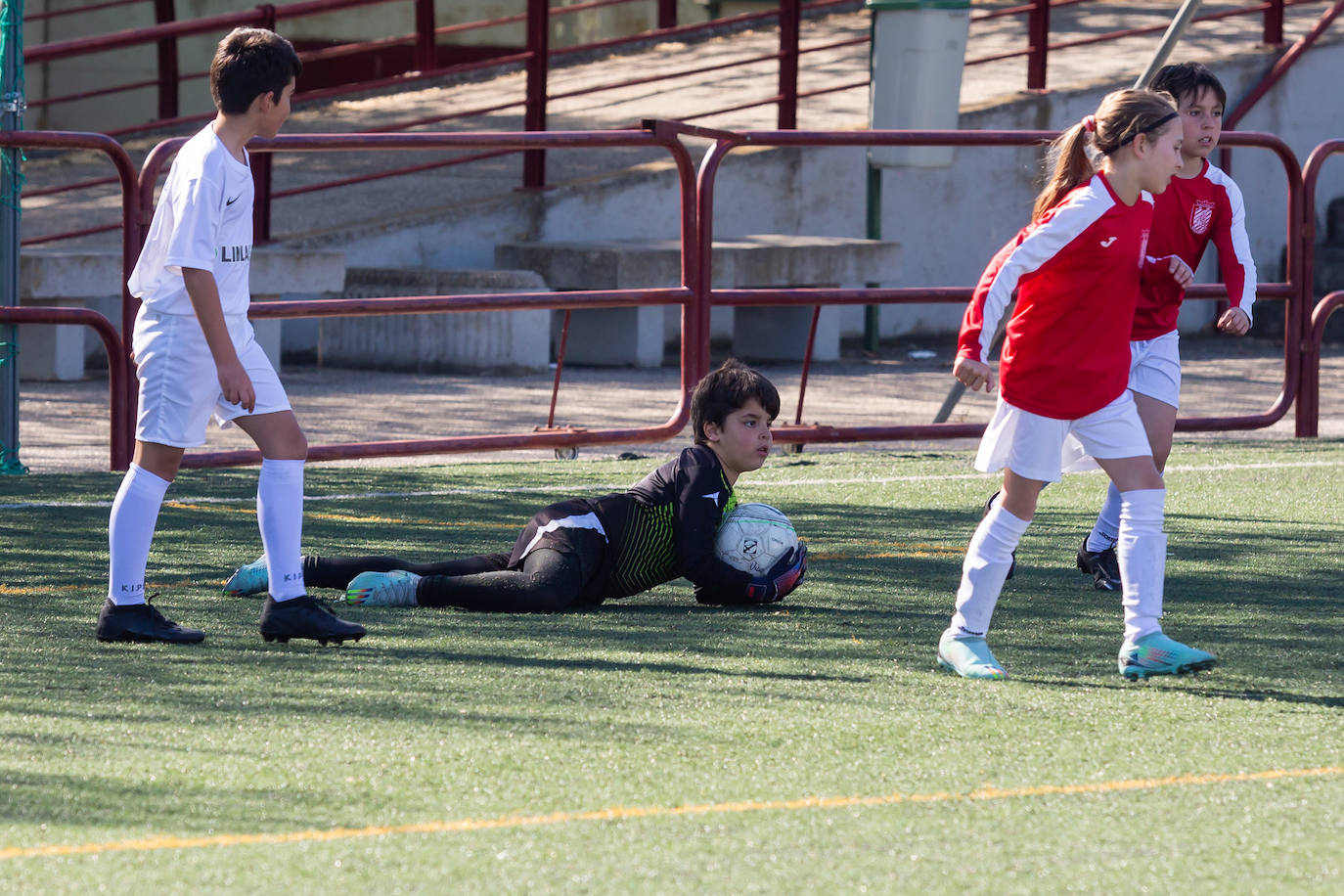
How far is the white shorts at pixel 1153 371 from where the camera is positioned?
18.5 feet

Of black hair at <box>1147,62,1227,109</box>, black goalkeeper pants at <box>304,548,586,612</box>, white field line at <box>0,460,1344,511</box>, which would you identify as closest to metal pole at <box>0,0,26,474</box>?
white field line at <box>0,460,1344,511</box>

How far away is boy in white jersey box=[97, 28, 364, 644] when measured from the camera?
4.64 metres

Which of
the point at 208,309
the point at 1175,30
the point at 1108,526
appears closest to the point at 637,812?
the point at 208,309

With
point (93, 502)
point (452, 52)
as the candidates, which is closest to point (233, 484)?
point (93, 502)

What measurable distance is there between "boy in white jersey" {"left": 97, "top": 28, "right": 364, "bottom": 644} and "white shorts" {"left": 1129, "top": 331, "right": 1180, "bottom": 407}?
7.36 ft

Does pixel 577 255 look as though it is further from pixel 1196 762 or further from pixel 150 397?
pixel 1196 762

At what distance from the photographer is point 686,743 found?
3.89 m

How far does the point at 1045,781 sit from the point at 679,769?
0.64m

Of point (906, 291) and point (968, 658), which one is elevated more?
point (906, 291)

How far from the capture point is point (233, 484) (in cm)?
800

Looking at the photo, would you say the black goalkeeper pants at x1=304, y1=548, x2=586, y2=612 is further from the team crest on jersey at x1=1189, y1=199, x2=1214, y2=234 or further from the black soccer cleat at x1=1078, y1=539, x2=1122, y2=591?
the team crest on jersey at x1=1189, y1=199, x2=1214, y2=234

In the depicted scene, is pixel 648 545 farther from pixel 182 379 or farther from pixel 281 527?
pixel 182 379

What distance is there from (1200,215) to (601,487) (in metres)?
2.97

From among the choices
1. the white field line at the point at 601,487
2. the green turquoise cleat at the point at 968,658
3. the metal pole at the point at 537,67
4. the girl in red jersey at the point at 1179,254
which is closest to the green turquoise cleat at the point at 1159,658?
the green turquoise cleat at the point at 968,658
